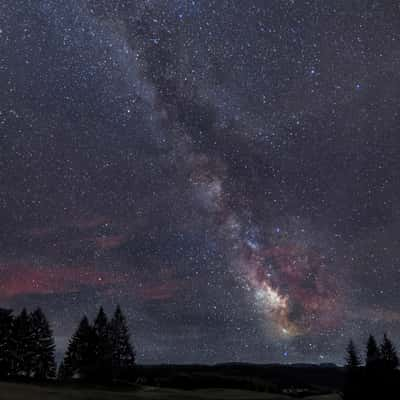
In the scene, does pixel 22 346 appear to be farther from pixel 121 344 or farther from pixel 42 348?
pixel 121 344

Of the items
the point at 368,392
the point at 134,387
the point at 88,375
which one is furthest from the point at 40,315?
the point at 368,392

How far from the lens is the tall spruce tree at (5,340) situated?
205ft

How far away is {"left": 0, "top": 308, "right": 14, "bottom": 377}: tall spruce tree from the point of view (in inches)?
2454

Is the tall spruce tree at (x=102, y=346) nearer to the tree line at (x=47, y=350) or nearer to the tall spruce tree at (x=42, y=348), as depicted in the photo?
the tree line at (x=47, y=350)

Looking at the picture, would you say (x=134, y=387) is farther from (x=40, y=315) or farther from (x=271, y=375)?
(x=271, y=375)

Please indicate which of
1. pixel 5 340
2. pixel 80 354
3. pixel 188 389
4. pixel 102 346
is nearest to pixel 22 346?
pixel 5 340

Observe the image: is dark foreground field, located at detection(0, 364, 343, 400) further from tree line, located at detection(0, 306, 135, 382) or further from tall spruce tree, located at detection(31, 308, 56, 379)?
tall spruce tree, located at detection(31, 308, 56, 379)

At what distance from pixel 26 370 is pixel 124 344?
17089 millimetres

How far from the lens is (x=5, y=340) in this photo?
2499 inches

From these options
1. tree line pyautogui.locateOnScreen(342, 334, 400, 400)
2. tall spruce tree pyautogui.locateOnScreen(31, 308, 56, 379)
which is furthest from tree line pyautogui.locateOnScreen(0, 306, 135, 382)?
tree line pyautogui.locateOnScreen(342, 334, 400, 400)

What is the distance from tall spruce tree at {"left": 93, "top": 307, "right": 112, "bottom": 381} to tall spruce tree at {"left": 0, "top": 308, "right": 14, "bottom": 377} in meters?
12.3

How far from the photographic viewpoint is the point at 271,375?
113m

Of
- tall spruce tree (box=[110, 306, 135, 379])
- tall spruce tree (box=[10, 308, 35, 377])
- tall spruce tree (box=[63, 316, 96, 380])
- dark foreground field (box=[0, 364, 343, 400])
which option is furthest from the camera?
tall spruce tree (box=[110, 306, 135, 379])

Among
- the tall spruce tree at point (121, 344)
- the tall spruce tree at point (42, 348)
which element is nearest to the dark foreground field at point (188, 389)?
the tall spruce tree at point (121, 344)
